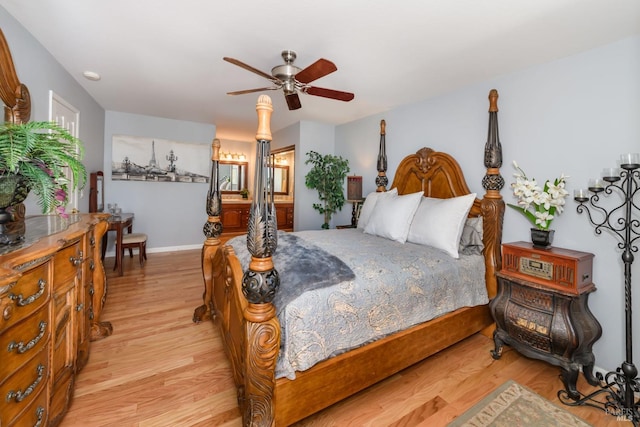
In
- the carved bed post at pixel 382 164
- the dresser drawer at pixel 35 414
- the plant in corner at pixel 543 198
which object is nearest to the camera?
the dresser drawer at pixel 35 414

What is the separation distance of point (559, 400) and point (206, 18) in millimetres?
3383

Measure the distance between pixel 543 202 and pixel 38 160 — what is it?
10.1 ft

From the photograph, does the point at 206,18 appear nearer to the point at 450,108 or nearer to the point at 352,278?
the point at 352,278

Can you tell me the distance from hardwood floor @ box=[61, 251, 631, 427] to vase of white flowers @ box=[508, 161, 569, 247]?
989 millimetres

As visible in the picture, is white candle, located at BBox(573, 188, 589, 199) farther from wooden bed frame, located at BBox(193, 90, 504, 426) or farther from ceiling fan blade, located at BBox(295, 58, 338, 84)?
ceiling fan blade, located at BBox(295, 58, 338, 84)

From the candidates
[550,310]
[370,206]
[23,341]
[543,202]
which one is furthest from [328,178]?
[23,341]

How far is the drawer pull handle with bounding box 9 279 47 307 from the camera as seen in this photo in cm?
98

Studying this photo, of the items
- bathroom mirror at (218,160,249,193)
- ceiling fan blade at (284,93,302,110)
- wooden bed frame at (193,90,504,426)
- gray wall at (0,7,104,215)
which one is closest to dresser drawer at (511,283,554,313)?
wooden bed frame at (193,90,504,426)

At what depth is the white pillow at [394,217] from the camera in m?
2.73

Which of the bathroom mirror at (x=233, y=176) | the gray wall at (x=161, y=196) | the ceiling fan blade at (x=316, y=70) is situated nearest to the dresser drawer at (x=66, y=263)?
the ceiling fan blade at (x=316, y=70)

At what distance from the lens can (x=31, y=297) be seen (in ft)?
3.51

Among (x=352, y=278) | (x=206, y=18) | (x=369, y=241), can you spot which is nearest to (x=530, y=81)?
(x=369, y=241)

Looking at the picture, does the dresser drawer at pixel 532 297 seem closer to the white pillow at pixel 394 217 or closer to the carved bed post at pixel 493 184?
the carved bed post at pixel 493 184

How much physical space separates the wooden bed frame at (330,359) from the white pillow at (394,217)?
0.51 m
